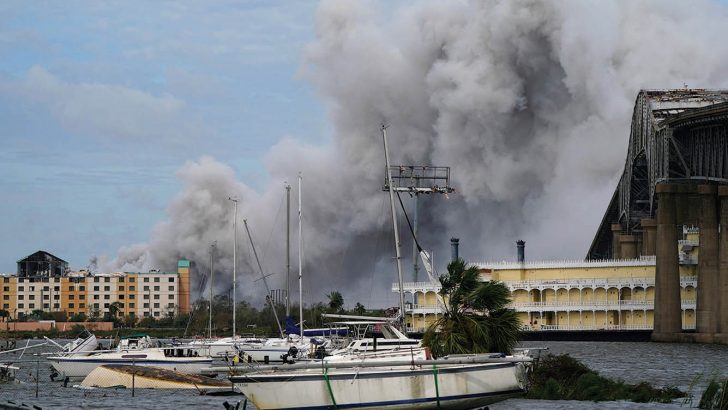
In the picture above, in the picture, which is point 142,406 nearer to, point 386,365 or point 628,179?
point 386,365

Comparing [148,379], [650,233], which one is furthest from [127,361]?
[650,233]

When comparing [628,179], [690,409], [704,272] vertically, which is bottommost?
[690,409]

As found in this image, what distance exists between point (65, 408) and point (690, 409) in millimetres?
25899

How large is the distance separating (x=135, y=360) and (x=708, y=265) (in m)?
64.9

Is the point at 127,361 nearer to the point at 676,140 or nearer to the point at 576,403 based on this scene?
the point at 576,403

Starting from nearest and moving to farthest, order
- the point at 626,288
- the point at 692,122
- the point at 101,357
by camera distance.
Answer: the point at 101,357, the point at 692,122, the point at 626,288

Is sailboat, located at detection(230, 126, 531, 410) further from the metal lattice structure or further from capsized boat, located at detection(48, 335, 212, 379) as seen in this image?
the metal lattice structure

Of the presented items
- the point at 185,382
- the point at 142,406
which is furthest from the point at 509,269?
the point at 142,406

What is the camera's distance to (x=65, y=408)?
59.8m

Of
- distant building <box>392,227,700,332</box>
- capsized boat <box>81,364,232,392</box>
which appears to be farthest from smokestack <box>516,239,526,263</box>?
capsized boat <box>81,364,232,392</box>

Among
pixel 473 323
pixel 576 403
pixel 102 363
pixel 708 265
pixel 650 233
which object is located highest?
pixel 650 233

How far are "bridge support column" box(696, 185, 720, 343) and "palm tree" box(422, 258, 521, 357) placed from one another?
76939 millimetres

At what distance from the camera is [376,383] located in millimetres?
47250

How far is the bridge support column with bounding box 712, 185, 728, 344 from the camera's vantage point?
425ft
